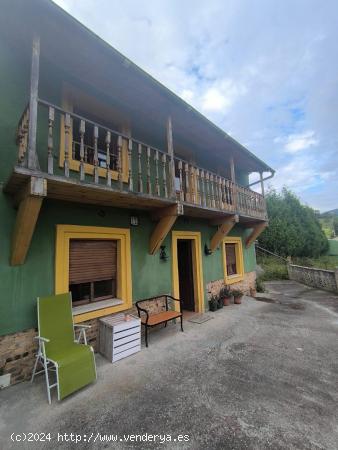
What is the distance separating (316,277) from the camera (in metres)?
11.0

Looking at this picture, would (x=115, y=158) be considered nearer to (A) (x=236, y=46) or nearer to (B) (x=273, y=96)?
(A) (x=236, y=46)

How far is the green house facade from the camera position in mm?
3197

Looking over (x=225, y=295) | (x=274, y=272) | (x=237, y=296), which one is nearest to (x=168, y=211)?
(x=225, y=295)

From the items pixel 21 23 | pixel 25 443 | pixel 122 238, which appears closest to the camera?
pixel 25 443

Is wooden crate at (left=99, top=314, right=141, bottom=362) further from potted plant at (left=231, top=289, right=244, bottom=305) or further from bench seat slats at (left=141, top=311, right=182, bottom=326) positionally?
potted plant at (left=231, top=289, right=244, bottom=305)

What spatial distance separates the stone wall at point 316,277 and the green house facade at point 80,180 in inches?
280

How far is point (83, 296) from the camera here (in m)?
4.46

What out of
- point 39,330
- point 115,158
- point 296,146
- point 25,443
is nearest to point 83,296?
point 39,330

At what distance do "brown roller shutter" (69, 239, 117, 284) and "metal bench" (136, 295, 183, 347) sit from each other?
3.59 feet

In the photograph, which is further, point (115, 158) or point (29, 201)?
point (115, 158)

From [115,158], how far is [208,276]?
16.5 ft

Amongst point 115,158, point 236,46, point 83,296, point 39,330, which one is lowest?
point 39,330

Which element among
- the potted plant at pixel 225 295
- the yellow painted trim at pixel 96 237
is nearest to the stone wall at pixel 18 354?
the yellow painted trim at pixel 96 237

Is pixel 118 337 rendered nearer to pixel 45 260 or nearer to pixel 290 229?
pixel 45 260
